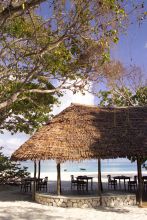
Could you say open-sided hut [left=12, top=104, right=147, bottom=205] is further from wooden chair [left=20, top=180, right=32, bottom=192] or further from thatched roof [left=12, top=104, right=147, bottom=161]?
wooden chair [left=20, top=180, right=32, bottom=192]

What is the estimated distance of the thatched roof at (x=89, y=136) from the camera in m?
15.4

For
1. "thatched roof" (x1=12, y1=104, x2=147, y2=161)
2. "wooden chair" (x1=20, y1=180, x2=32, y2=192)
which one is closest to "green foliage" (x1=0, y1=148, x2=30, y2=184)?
"wooden chair" (x1=20, y1=180, x2=32, y2=192)

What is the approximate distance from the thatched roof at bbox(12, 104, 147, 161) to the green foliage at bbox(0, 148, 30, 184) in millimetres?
5468

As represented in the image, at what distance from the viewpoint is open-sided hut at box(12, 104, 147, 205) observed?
15.4 meters

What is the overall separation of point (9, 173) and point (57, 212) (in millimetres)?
8584

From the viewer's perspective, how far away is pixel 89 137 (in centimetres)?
1638

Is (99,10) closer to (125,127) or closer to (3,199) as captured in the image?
(125,127)

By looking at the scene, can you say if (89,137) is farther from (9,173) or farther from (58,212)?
(9,173)

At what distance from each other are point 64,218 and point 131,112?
25.6 ft

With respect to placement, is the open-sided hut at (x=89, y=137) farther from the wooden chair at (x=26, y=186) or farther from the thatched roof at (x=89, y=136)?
the wooden chair at (x=26, y=186)

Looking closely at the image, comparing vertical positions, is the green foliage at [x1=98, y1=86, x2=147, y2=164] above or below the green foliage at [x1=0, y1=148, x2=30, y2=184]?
above

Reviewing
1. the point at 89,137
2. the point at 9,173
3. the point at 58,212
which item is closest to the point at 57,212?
the point at 58,212

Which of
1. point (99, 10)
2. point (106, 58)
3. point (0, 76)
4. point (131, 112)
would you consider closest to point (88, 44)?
point (106, 58)

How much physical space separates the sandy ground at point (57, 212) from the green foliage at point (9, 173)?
5.53 metres
